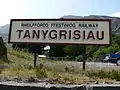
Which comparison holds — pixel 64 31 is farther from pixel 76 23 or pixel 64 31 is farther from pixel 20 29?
pixel 20 29

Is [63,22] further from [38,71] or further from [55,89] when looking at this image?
[55,89]

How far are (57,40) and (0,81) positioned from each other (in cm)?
418

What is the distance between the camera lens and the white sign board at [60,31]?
11.1 meters

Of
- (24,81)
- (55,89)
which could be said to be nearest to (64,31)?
(24,81)

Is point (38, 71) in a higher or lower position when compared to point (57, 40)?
lower

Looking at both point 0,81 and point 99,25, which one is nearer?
point 0,81

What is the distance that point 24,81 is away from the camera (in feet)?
24.6

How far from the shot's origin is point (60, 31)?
1141cm

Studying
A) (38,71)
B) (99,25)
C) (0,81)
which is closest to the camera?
(0,81)

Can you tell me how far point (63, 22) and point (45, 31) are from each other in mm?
614

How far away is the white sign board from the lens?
11070 mm

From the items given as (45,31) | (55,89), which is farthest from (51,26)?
(55,89)

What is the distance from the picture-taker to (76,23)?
11.4 meters

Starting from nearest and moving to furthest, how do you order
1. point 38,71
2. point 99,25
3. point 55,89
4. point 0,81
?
point 55,89
point 0,81
point 38,71
point 99,25
